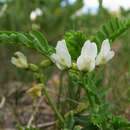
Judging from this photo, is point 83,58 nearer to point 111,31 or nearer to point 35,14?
point 111,31

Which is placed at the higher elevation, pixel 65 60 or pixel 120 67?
pixel 120 67

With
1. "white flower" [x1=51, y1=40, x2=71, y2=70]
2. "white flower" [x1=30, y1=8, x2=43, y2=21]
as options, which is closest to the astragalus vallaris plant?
"white flower" [x1=51, y1=40, x2=71, y2=70]

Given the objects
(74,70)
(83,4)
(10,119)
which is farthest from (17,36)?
(83,4)

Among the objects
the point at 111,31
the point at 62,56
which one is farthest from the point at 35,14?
the point at 62,56

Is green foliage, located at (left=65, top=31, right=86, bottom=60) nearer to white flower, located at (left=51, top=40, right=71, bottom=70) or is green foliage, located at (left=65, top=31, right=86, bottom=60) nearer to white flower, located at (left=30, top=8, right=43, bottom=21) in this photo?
white flower, located at (left=51, top=40, right=71, bottom=70)

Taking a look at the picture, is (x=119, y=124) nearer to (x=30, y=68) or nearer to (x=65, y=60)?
(x=65, y=60)

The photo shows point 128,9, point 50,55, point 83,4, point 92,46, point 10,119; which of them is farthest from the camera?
point 83,4
